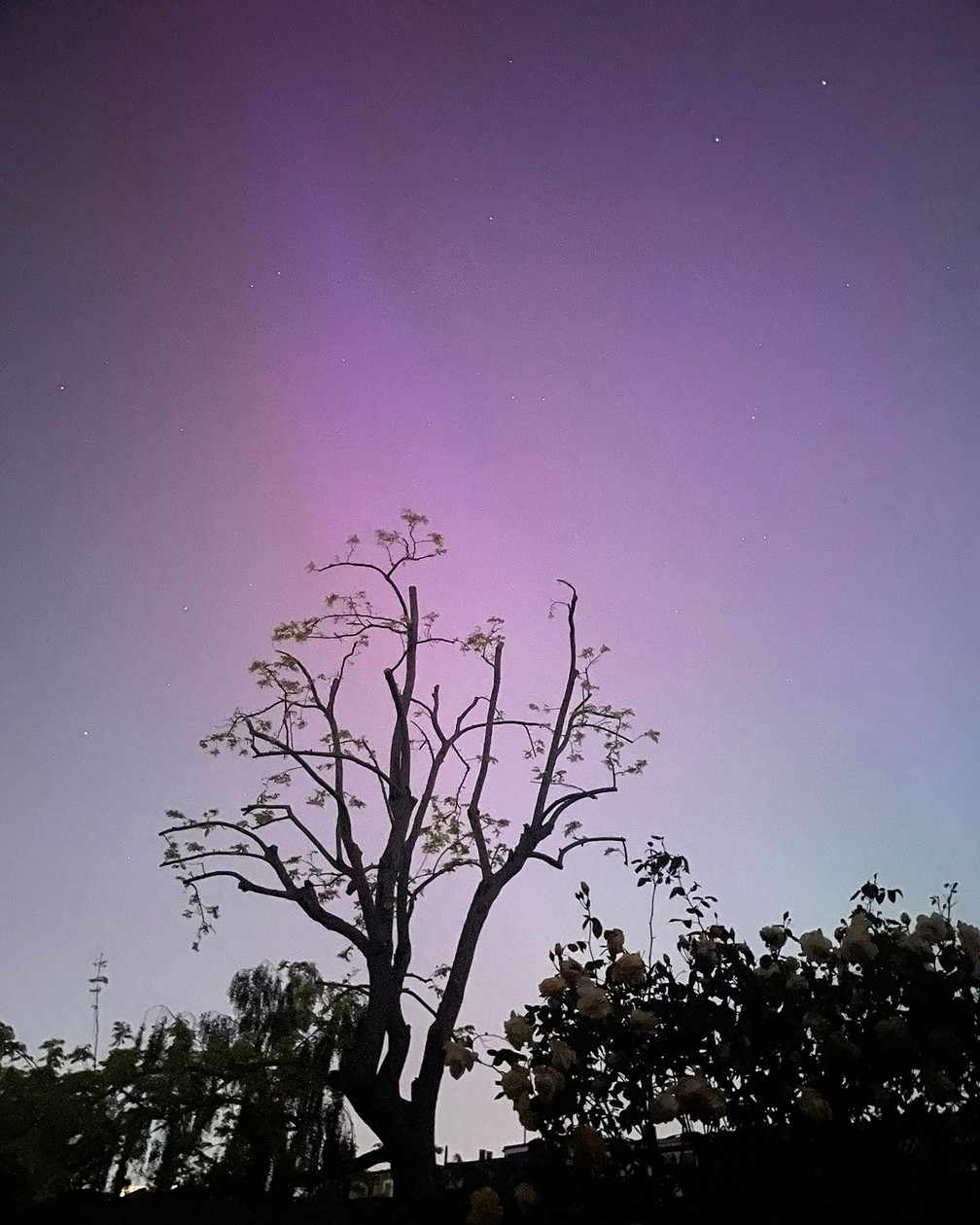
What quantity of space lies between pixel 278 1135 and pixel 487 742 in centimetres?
427

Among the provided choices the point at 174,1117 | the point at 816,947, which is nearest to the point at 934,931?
the point at 816,947

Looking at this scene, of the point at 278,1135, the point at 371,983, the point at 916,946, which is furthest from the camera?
the point at 371,983

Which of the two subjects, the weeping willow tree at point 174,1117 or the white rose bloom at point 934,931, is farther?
the weeping willow tree at point 174,1117

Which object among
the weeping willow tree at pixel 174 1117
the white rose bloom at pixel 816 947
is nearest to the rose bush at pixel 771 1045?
the white rose bloom at pixel 816 947

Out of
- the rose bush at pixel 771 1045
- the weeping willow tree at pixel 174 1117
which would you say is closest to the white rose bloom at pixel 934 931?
the rose bush at pixel 771 1045

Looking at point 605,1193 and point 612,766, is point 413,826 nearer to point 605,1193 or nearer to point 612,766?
point 612,766

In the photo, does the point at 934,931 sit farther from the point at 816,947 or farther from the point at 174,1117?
the point at 174,1117

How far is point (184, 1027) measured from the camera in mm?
7316

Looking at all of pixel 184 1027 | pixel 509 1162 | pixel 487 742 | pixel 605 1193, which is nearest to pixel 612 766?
pixel 487 742

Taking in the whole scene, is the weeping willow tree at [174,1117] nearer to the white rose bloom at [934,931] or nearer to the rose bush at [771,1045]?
the rose bush at [771,1045]

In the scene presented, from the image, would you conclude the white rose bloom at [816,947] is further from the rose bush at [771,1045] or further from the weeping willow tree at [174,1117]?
the weeping willow tree at [174,1117]

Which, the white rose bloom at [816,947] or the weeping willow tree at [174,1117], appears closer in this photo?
the white rose bloom at [816,947]

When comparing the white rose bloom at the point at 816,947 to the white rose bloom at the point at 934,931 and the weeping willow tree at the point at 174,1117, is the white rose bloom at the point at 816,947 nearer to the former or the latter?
the white rose bloom at the point at 934,931

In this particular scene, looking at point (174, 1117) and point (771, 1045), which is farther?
point (174, 1117)
